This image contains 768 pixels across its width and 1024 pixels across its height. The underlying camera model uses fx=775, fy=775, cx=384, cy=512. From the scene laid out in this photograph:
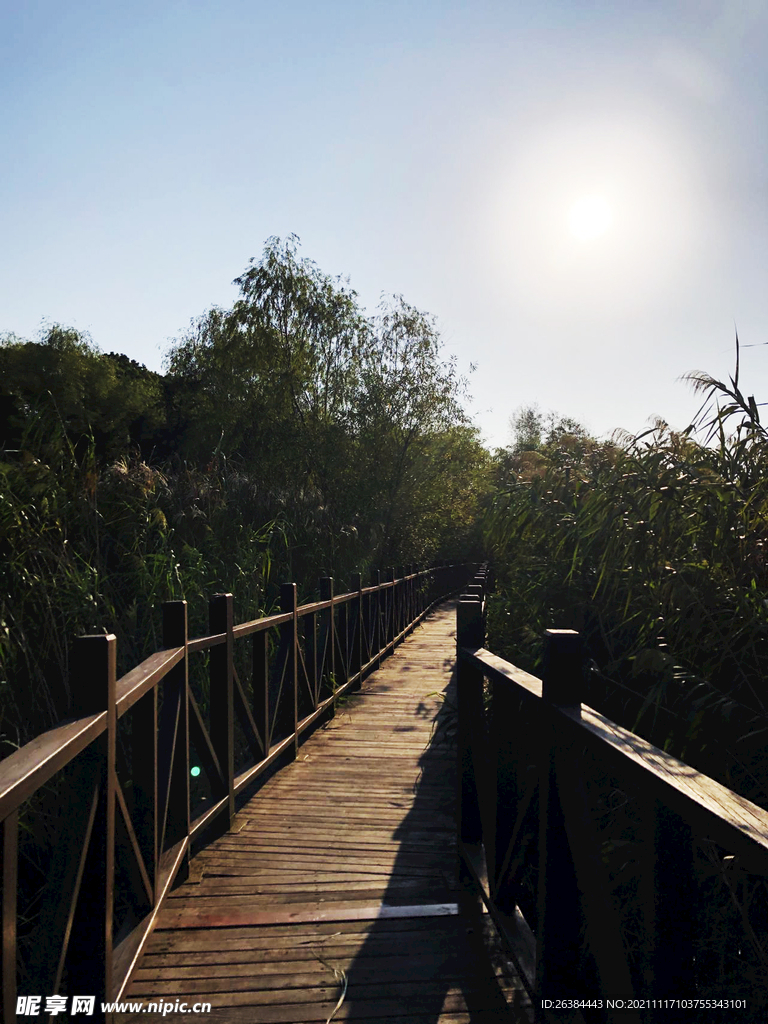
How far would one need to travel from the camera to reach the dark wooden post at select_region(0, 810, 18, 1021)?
1316 mm

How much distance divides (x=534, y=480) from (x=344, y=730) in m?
3.03

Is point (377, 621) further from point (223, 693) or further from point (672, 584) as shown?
point (672, 584)

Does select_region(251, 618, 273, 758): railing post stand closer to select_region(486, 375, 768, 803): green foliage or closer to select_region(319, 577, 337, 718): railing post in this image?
select_region(486, 375, 768, 803): green foliage

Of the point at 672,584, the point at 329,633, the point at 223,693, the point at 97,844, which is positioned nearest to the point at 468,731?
the point at 672,584

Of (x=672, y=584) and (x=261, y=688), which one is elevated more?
(x=672, y=584)

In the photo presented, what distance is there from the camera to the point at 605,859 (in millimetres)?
2432

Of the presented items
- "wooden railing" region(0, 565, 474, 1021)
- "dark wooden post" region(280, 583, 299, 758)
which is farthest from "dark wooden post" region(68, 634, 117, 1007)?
"dark wooden post" region(280, 583, 299, 758)

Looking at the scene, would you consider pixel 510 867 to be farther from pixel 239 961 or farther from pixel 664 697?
pixel 239 961

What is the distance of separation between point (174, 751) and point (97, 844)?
1.11m

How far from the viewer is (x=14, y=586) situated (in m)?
4.45

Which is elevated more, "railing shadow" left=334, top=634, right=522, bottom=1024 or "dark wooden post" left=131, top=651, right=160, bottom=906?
"dark wooden post" left=131, top=651, right=160, bottom=906

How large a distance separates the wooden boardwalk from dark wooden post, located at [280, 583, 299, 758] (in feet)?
1.36

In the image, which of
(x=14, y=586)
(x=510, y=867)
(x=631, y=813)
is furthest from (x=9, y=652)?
(x=631, y=813)

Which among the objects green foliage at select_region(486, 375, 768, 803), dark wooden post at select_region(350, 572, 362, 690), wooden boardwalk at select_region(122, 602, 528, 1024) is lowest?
wooden boardwalk at select_region(122, 602, 528, 1024)
